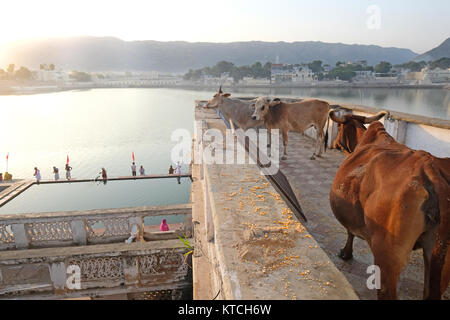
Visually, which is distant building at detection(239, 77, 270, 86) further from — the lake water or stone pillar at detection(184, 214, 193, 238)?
stone pillar at detection(184, 214, 193, 238)

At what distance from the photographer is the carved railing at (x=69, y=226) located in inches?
316

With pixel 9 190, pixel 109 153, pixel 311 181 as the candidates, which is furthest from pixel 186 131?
pixel 311 181

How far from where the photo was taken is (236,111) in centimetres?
1076

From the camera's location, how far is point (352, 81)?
123 meters

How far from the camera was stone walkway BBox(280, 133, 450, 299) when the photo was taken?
142 inches

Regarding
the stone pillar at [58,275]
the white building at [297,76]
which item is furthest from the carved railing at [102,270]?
the white building at [297,76]

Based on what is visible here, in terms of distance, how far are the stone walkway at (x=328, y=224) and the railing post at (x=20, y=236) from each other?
7.21 m

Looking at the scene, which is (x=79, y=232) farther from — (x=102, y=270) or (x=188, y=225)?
(x=188, y=225)

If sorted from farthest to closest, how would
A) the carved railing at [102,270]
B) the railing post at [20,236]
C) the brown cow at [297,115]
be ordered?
the brown cow at [297,115]
the railing post at [20,236]
the carved railing at [102,270]

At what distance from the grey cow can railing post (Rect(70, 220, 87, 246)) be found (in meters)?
5.57

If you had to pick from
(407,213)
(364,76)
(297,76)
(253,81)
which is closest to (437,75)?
A: (364,76)

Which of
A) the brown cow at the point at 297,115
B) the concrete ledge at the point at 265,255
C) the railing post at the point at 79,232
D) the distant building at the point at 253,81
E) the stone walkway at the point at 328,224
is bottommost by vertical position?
the railing post at the point at 79,232

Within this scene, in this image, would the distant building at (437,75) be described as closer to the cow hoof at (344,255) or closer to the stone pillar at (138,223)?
the stone pillar at (138,223)

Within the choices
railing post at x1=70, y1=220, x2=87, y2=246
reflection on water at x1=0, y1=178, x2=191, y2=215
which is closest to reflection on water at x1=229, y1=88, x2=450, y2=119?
reflection on water at x1=0, y1=178, x2=191, y2=215
